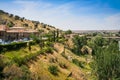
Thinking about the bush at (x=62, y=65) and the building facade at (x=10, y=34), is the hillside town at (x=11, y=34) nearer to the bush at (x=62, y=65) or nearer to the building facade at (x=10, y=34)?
the building facade at (x=10, y=34)

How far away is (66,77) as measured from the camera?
63.0 m

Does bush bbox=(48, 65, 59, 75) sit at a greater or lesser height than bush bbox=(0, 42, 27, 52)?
lesser

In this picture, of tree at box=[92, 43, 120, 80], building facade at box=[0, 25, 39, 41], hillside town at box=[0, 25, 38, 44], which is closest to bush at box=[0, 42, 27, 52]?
hillside town at box=[0, 25, 38, 44]

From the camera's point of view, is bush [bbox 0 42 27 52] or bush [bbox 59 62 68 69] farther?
bush [bbox 59 62 68 69]

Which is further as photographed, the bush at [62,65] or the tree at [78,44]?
the tree at [78,44]

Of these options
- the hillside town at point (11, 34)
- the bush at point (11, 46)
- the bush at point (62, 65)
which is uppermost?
the hillside town at point (11, 34)

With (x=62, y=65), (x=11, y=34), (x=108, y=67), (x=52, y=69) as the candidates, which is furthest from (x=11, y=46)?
(x=11, y=34)

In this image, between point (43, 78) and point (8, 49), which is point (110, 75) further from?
point (8, 49)

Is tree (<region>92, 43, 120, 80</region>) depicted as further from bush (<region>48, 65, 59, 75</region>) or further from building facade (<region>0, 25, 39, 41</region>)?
building facade (<region>0, 25, 39, 41</region>)

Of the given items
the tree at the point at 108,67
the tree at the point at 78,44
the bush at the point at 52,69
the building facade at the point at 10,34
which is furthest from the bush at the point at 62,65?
the tree at the point at 78,44

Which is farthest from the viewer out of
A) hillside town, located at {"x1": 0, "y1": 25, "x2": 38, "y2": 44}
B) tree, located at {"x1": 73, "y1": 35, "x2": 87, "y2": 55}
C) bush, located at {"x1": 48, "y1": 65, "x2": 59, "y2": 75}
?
tree, located at {"x1": 73, "y1": 35, "x2": 87, "y2": 55}

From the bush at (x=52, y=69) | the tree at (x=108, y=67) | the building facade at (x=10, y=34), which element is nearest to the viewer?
the tree at (x=108, y=67)

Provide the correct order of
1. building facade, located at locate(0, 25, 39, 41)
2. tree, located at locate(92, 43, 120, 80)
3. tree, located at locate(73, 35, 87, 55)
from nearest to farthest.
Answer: tree, located at locate(92, 43, 120, 80) < building facade, located at locate(0, 25, 39, 41) < tree, located at locate(73, 35, 87, 55)

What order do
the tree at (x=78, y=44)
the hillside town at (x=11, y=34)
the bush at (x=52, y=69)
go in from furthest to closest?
1. the tree at (x=78, y=44)
2. the hillside town at (x=11, y=34)
3. the bush at (x=52, y=69)
